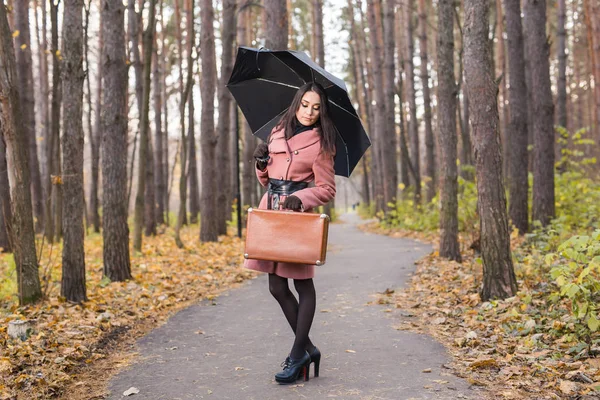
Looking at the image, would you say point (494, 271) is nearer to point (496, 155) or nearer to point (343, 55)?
point (496, 155)

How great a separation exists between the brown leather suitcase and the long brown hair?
581mm

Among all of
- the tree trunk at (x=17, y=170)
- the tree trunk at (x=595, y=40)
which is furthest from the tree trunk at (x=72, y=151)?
the tree trunk at (x=595, y=40)

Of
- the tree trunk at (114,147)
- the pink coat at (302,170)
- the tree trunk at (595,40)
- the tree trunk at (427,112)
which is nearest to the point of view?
the pink coat at (302,170)

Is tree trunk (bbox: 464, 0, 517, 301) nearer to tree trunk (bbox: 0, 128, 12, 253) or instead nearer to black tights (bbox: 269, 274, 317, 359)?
black tights (bbox: 269, 274, 317, 359)

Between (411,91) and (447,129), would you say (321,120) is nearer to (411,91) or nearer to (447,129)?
(447,129)

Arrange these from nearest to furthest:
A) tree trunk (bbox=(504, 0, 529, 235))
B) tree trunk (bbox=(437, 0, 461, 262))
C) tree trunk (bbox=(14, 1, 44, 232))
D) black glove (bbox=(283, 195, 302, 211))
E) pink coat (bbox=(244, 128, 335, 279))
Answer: black glove (bbox=(283, 195, 302, 211))
pink coat (bbox=(244, 128, 335, 279))
tree trunk (bbox=(437, 0, 461, 262))
tree trunk (bbox=(504, 0, 529, 235))
tree trunk (bbox=(14, 1, 44, 232))

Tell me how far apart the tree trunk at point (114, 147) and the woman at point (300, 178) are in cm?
505

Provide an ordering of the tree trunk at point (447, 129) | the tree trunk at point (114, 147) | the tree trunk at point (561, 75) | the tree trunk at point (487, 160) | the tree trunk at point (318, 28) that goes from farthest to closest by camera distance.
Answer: the tree trunk at point (318, 28) → the tree trunk at point (561, 75) → the tree trunk at point (447, 129) → the tree trunk at point (114, 147) → the tree trunk at point (487, 160)

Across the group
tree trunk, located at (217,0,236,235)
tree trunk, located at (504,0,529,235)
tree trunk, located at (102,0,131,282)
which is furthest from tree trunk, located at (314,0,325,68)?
tree trunk, located at (102,0,131,282)

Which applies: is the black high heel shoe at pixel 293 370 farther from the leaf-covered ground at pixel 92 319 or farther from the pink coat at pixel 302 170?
the leaf-covered ground at pixel 92 319

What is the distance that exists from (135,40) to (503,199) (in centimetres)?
1193

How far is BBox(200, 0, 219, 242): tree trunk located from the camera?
15.0 metres

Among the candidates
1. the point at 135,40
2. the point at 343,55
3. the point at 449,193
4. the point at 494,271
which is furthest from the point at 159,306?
the point at 343,55

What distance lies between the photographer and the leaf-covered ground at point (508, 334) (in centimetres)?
405
